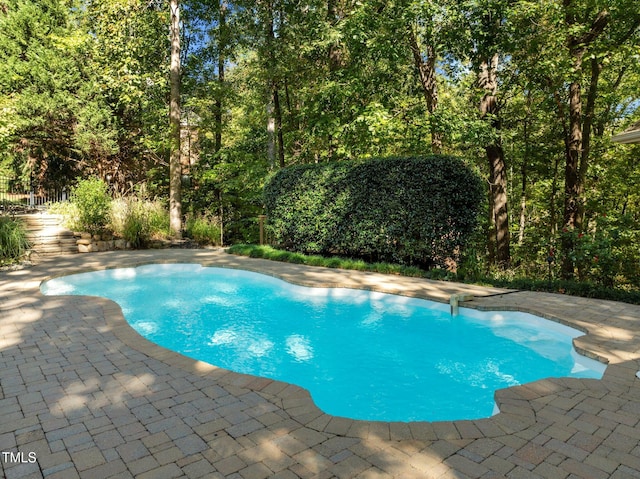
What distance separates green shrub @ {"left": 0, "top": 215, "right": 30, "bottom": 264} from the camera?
329 inches

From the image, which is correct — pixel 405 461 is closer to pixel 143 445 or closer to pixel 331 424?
pixel 331 424

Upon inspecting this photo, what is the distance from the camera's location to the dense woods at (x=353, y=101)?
340 inches

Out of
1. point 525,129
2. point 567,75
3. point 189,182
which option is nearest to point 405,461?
point 567,75

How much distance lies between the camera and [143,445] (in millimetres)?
2328

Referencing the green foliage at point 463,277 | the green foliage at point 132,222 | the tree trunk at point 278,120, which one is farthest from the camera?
the tree trunk at point 278,120

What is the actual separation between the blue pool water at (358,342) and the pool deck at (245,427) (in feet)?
2.52

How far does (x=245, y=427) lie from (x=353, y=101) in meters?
9.84

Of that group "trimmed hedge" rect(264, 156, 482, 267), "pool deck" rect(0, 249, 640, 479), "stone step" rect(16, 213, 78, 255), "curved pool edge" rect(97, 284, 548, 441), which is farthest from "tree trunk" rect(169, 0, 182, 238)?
"curved pool edge" rect(97, 284, 548, 441)

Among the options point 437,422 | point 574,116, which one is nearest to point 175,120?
point 574,116

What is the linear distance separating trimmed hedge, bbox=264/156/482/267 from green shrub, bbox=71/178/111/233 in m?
4.50

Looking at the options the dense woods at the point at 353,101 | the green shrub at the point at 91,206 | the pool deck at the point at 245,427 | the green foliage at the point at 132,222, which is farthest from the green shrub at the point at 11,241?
the pool deck at the point at 245,427

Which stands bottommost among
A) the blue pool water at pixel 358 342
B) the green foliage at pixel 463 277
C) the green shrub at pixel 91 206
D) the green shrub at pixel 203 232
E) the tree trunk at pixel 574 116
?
the blue pool water at pixel 358 342

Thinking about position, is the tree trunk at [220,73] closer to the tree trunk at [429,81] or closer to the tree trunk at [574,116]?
Answer: the tree trunk at [429,81]

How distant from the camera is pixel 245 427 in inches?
99.6
